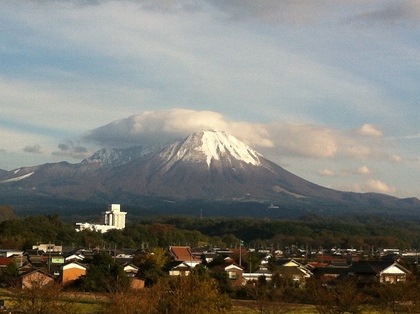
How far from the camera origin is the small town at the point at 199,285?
18625mm

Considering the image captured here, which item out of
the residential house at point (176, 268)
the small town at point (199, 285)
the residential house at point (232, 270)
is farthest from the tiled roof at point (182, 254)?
the residential house at point (232, 270)

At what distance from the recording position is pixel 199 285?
1814 cm

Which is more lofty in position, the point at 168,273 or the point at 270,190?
the point at 270,190

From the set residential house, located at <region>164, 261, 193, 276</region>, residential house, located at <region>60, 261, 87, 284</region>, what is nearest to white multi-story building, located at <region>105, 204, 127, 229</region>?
residential house, located at <region>164, 261, 193, 276</region>

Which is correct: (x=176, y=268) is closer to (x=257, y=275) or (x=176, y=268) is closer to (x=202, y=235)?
(x=257, y=275)

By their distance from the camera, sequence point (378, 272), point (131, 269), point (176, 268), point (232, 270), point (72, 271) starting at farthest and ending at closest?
point (232, 270) → point (176, 268) → point (131, 269) → point (72, 271) → point (378, 272)

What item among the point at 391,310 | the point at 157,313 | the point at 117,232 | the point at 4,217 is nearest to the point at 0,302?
the point at 157,313

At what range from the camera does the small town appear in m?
18.6

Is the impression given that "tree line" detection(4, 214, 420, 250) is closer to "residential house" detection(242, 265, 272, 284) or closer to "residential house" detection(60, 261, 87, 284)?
"residential house" detection(60, 261, 87, 284)

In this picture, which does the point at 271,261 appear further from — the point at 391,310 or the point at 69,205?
the point at 69,205

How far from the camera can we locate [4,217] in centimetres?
7806

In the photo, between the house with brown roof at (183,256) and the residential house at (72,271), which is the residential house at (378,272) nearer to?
the house with brown roof at (183,256)

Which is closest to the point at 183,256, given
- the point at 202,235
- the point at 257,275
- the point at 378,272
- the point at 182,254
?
the point at 182,254

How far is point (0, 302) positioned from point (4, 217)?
57.3 meters
